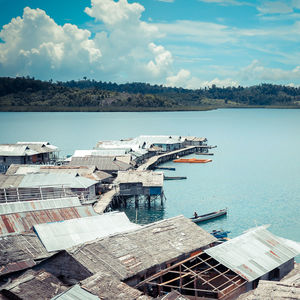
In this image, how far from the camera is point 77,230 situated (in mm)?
27500

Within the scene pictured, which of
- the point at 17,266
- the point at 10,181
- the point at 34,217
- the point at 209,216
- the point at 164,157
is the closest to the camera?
the point at 17,266

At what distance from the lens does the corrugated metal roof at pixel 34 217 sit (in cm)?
2789

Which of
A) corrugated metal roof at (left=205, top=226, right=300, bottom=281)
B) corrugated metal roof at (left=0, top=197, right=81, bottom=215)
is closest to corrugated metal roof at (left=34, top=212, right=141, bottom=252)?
corrugated metal roof at (left=0, top=197, right=81, bottom=215)

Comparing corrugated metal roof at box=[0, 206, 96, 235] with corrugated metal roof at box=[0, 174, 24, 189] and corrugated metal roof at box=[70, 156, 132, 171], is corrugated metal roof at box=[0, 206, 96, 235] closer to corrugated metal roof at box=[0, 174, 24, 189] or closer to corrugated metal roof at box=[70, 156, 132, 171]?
corrugated metal roof at box=[0, 174, 24, 189]

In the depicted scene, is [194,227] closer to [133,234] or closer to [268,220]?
[133,234]

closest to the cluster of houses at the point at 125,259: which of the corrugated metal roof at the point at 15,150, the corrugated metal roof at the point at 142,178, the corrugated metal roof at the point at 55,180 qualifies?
the corrugated metal roof at the point at 55,180

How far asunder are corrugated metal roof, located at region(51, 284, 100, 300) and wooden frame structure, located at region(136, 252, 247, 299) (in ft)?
15.1

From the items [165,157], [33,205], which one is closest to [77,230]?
[33,205]

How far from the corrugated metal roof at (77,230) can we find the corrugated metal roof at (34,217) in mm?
2219

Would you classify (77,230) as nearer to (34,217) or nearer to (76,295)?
(34,217)

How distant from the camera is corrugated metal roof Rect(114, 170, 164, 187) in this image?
49375 mm

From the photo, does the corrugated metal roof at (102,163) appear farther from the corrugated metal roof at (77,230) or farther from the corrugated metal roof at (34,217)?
the corrugated metal roof at (77,230)

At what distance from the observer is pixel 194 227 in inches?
1169

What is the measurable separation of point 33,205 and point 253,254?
17329mm
